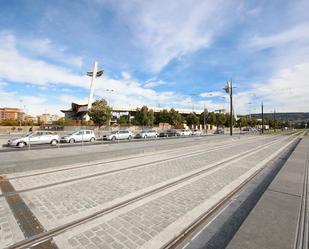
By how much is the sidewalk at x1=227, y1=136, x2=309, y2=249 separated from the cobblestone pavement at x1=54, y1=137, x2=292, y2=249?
1.33 metres

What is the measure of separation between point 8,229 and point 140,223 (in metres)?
2.43

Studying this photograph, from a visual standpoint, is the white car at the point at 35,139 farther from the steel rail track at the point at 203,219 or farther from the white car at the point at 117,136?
the steel rail track at the point at 203,219

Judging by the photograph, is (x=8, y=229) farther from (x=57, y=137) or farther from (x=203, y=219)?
(x=57, y=137)

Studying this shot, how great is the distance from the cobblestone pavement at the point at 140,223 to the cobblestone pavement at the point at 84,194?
658 millimetres

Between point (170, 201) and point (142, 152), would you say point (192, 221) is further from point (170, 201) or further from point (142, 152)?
point (142, 152)

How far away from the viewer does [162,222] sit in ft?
14.7

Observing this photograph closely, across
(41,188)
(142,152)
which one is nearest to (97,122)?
(142,152)

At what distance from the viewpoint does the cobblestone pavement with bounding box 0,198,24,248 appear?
3728 millimetres

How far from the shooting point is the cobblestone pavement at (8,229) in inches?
147

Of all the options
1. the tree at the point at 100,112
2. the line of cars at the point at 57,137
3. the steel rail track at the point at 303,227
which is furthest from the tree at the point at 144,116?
the steel rail track at the point at 303,227

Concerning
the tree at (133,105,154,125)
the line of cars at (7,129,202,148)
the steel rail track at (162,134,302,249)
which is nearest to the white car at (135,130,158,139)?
the line of cars at (7,129,202,148)

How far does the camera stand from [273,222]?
4.29m

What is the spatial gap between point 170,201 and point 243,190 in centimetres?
265

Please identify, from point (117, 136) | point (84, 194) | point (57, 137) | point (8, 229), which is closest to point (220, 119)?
point (117, 136)
